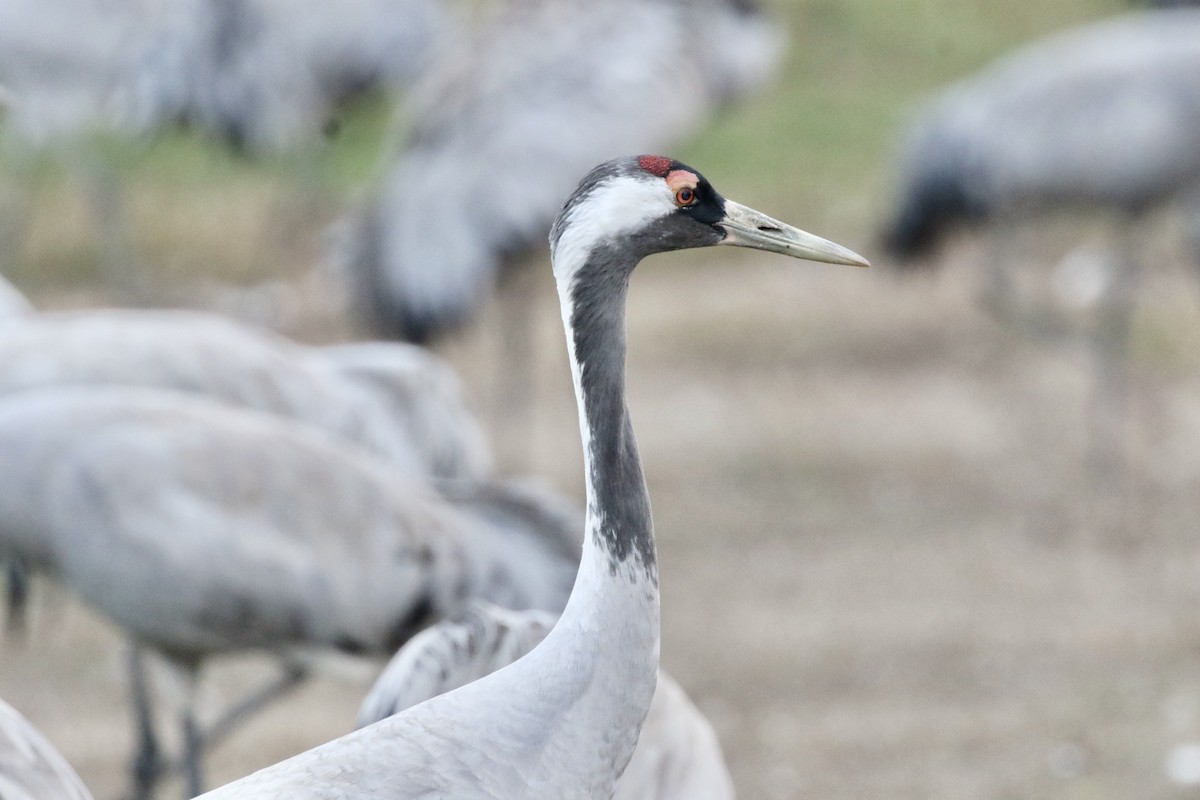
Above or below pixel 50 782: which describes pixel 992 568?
above

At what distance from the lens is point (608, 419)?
215 centimetres

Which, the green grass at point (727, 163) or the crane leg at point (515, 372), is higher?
the green grass at point (727, 163)

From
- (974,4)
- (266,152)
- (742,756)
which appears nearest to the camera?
(742,756)

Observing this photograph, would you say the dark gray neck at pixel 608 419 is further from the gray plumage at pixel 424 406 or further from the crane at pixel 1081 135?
the crane at pixel 1081 135

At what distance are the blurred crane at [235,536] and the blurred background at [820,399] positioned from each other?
211 mm

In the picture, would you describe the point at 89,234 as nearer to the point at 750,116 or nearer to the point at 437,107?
the point at 437,107

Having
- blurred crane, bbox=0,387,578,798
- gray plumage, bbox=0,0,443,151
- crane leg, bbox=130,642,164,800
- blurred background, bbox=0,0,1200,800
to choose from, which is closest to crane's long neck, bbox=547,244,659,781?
blurred crane, bbox=0,387,578,798

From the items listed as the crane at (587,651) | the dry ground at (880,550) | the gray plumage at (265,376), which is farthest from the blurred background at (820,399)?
the crane at (587,651)

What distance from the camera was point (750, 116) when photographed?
9000mm

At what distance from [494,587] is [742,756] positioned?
90cm

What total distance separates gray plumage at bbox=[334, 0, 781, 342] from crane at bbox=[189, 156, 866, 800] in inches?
155

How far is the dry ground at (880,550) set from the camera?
408cm

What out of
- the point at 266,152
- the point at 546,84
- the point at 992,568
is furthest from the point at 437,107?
the point at 992,568

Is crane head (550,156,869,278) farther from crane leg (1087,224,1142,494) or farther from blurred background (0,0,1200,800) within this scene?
crane leg (1087,224,1142,494)
